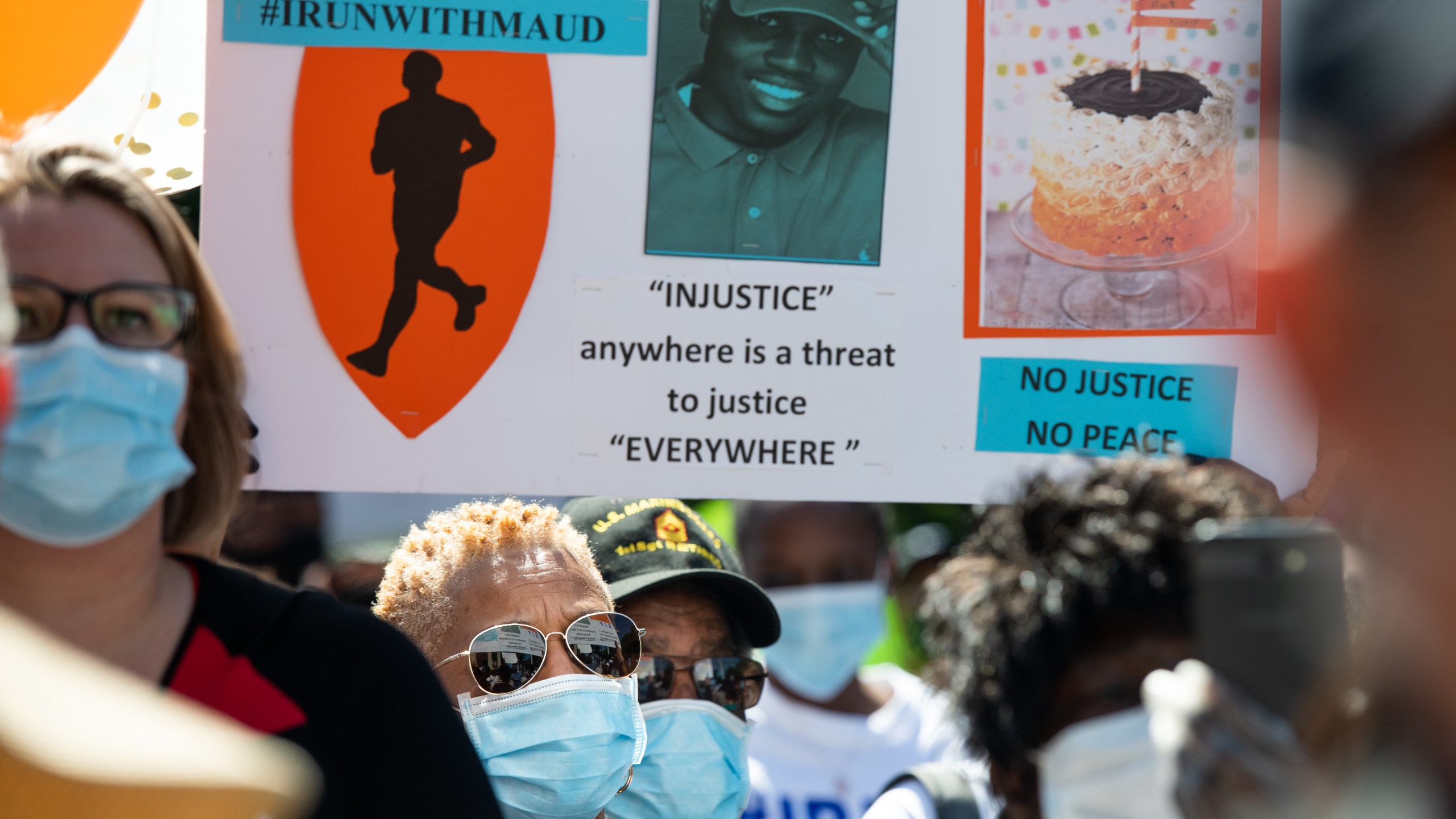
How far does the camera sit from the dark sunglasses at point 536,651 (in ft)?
8.63

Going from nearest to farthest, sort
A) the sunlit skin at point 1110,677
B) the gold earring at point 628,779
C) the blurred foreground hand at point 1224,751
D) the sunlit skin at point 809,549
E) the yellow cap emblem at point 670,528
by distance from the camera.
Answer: the blurred foreground hand at point 1224,751
the sunlit skin at point 1110,677
the gold earring at point 628,779
the yellow cap emblem at point 670,528
the sunlit skin at point 809,549

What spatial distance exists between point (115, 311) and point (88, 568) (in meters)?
0.38

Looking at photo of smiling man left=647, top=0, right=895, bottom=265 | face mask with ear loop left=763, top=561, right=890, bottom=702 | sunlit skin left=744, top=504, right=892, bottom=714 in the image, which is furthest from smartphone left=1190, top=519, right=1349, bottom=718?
sunlit skin left=744, top=504, right=892, bottom=714

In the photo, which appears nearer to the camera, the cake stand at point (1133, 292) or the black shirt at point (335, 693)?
the black shirt at point (335, 693)

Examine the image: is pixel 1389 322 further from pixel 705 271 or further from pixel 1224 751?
pixel 705 271

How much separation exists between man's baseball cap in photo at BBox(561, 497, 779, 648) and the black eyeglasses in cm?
139

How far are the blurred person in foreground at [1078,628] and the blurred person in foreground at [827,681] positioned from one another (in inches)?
85.8

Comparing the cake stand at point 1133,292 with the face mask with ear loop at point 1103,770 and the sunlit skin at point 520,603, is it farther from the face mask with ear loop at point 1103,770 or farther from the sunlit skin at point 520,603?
the face mask with ear loop at point 1103,770

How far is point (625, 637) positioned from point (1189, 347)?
58.3 inches

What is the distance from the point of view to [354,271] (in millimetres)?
2730

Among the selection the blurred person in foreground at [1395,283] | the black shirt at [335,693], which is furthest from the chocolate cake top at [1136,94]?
the black shirt at [335,693]

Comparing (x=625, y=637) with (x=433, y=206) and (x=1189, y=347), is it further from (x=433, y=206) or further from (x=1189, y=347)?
(x=1189, y=347)

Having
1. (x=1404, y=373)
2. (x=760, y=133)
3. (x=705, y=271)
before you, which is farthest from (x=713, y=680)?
(x=1404, y=373)

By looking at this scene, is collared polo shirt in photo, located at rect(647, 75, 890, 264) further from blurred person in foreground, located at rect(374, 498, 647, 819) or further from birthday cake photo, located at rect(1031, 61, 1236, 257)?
blurred person in foreground, located at rect(374, 498, 647, 819)
